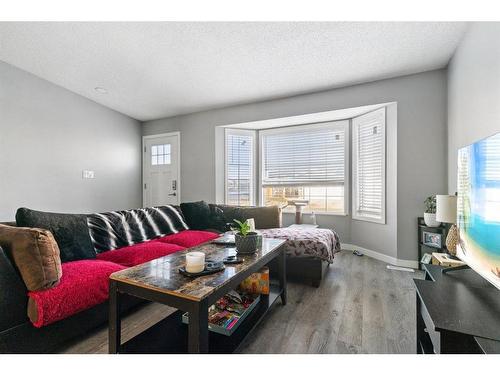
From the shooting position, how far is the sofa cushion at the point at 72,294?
1282mm

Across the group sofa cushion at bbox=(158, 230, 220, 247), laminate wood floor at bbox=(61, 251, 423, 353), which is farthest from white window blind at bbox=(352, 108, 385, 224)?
sofa cushion at bbox=(158, 230, 220, 247)

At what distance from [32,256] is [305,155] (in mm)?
3699

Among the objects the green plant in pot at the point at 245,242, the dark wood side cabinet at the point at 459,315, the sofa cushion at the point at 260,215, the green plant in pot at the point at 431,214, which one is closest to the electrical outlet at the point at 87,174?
the sofa cushion at the point at 260,215

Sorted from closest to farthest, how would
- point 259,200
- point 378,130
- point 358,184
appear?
point 378,130 → point 358,184 → point 259,200

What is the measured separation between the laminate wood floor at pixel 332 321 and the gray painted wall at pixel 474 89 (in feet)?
4.87

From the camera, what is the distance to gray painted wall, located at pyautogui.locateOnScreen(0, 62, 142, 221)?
303 cm

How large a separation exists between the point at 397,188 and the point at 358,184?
65 cm

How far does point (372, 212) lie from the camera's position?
11.3 feet

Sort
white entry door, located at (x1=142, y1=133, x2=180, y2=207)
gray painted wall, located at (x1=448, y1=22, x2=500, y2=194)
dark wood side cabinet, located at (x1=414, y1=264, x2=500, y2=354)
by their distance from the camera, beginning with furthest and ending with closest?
white entry door, located at (x1=142, y1=133, x2=180, y2=207), gray painted wall, located at (x1=448, y1=22, x2=500, y2=194), dark wood side cabinet, located at (x1=414, y1=264, x2=500, y2=354)

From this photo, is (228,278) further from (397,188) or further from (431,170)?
(431,170)

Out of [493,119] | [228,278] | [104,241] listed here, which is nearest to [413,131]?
[493,119]

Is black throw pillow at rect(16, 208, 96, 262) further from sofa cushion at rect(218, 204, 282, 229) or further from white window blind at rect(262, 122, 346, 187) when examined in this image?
white window blind at rect(262, 122, 346, 187)

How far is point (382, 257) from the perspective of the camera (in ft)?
10.5

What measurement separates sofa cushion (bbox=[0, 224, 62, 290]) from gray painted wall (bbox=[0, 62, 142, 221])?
2.37m
